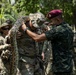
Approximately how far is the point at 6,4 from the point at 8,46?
44.6 ft

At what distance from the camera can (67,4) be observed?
797 inches

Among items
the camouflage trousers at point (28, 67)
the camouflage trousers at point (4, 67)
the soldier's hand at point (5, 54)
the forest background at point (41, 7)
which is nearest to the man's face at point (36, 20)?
the camouflage trousers at point (28, 67)

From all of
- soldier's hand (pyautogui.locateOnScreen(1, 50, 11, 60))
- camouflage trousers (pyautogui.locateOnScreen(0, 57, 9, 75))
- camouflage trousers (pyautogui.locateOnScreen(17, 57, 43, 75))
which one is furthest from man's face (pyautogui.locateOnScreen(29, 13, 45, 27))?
camouflage trousers (pyautogui.locateOnScreen(0, 57, 9, 75))

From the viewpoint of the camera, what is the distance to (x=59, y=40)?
631 centimetres

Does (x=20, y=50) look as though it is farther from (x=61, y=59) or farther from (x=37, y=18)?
(x=61, y=59)

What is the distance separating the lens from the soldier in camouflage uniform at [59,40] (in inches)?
247

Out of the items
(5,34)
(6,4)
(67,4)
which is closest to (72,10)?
(67,4)

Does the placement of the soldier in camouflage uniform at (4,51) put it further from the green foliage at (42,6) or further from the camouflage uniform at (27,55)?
the green foliage at (42,6)

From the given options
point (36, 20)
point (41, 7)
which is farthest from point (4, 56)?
point (41, 7)

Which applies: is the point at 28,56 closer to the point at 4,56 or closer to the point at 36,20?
the point at 4,56

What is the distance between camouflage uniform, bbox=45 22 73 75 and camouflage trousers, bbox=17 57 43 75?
4.84 feet

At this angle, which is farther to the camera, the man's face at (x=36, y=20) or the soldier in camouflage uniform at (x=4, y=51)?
the soldier in camouflage uniform at (x=4, y=51)

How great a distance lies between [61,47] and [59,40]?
0.13 m

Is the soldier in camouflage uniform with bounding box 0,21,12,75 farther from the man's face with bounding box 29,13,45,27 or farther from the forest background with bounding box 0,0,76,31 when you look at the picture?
the forest background with bounding box 0,0,76,31
